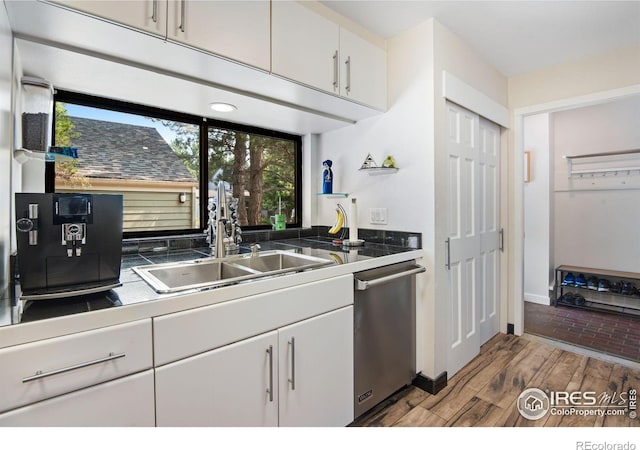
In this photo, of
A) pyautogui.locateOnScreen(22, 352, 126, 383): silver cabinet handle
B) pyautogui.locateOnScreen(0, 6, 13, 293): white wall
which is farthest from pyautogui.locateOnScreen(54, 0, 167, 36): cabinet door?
pyautogui.locateOnScreen(22, 352, 126, 383): silver cabinet handle

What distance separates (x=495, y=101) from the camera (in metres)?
2.53

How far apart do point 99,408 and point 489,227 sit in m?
2.71

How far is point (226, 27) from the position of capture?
134cm

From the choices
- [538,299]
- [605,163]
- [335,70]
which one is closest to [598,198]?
[605,163]

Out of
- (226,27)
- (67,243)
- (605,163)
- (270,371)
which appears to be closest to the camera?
(67,243)

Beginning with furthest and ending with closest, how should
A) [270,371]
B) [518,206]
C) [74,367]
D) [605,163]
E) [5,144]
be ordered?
1. [605,163]
2. [518,206]
3. [270,371]
4. [5,144]
5. [74,367]

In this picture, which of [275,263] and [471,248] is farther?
[471,248]

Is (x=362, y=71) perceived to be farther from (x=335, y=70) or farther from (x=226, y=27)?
(x=226, y=27)

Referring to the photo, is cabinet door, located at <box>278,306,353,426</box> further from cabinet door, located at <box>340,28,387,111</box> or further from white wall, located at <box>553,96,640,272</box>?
white wall, located at <box>553,96,640,272</box>

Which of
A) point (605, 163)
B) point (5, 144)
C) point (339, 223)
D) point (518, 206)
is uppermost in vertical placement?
point (605, 163)
